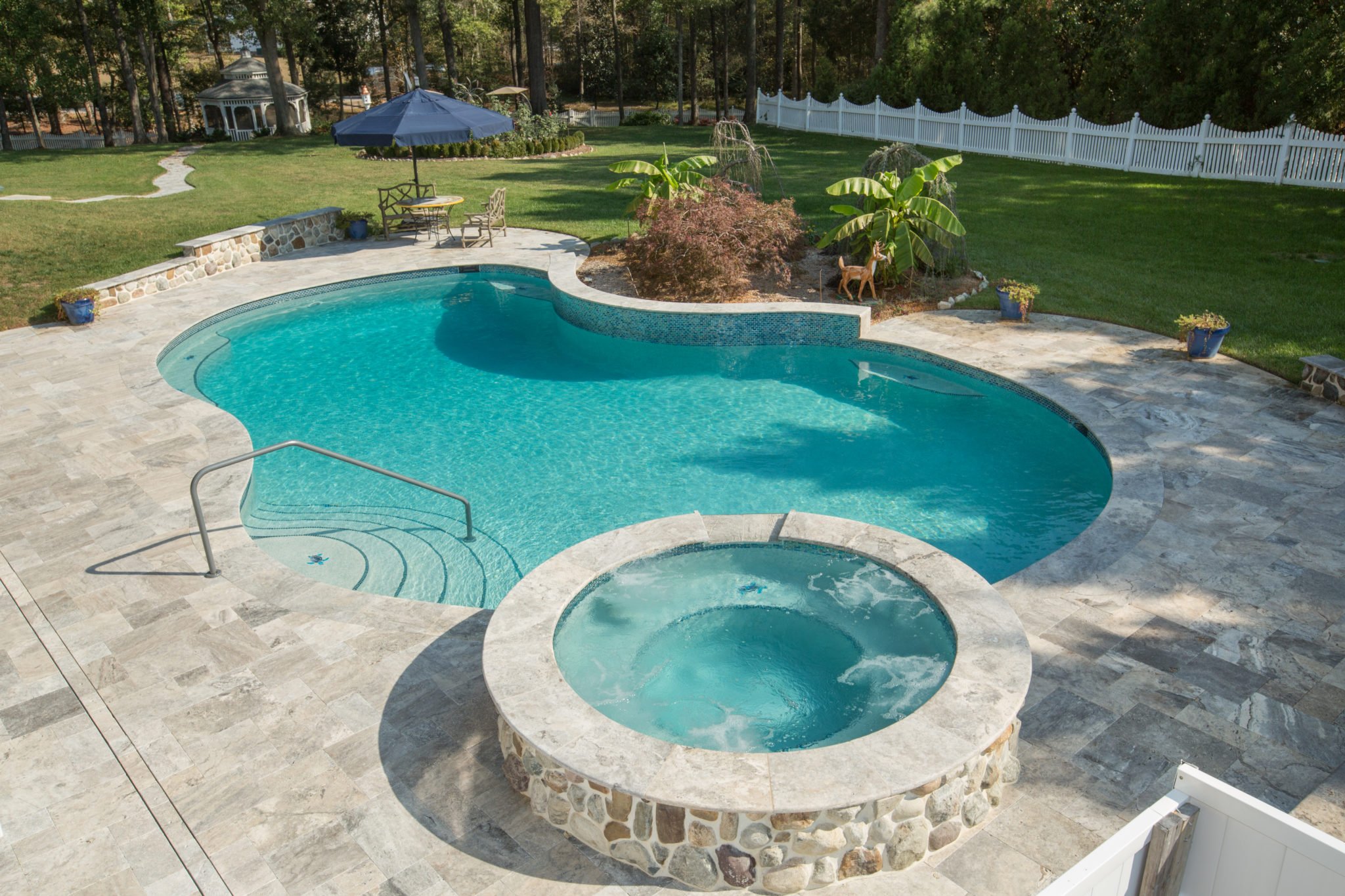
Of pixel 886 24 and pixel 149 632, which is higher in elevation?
pixel 886 24

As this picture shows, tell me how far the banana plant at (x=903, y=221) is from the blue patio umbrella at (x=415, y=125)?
23.8 ft

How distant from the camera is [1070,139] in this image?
25203mm

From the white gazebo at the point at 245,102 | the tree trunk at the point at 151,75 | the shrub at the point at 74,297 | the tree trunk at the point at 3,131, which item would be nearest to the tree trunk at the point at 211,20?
the white gazebo at the point at 245,102

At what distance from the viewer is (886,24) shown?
36.7 meters

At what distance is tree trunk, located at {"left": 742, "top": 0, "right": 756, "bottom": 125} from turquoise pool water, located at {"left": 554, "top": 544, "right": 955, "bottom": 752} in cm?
3140

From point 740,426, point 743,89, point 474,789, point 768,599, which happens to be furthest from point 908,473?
point 743,89

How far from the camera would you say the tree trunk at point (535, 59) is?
1217 inches

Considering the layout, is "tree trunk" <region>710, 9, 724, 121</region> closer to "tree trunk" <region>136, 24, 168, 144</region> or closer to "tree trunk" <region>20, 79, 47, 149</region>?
"tree trunk" <region>136, 24, 168, 144</region>

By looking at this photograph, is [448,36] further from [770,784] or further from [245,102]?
[770,784]

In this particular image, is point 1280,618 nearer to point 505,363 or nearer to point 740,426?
point 740,426

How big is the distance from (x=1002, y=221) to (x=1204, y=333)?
8.06 m

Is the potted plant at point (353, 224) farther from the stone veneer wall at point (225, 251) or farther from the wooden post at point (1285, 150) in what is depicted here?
the wooden post at point (1285, 150)

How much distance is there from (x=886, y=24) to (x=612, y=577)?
36097mm

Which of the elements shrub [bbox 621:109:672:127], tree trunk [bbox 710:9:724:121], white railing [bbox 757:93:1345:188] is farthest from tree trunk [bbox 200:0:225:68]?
white railing [bbox 757:93:1345:188]
